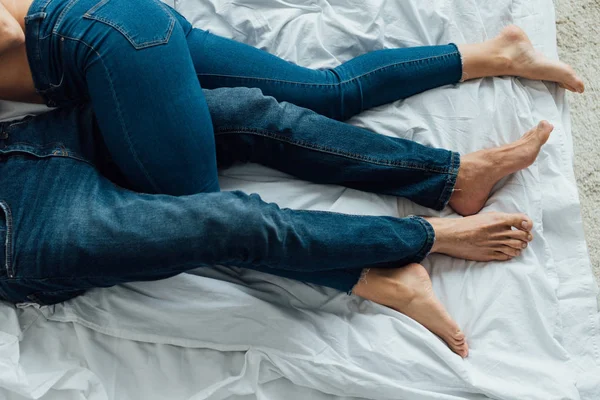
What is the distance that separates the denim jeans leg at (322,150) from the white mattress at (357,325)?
0.16 ft

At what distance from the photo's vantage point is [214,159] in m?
1.03

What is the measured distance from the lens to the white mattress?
1039 mm

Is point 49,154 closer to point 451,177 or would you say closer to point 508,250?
point 451,177

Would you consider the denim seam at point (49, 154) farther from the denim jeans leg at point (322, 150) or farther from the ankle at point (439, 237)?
the ankle at point (439, 237)

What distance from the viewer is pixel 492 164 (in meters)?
1.12

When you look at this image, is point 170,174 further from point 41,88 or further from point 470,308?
point 470,308

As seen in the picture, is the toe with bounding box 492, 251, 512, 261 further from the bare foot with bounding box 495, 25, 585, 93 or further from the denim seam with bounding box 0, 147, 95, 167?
the denim seam with bounding box 0, 147, 95, 167

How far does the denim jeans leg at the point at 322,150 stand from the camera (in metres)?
1.07

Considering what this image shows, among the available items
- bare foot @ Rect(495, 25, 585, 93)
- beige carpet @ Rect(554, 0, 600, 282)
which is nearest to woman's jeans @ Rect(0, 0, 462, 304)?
bare foot @ Rect(495, 25, 585, 93)

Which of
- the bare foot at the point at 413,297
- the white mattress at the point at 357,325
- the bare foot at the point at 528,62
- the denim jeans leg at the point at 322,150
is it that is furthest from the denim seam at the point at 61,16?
the bare foot at the point at 528,62

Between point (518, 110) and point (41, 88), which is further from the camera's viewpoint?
point (518, 110)

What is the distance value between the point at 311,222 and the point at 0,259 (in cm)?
48

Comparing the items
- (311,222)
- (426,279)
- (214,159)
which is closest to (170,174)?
(214,159)

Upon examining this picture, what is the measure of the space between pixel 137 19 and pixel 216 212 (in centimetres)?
33
